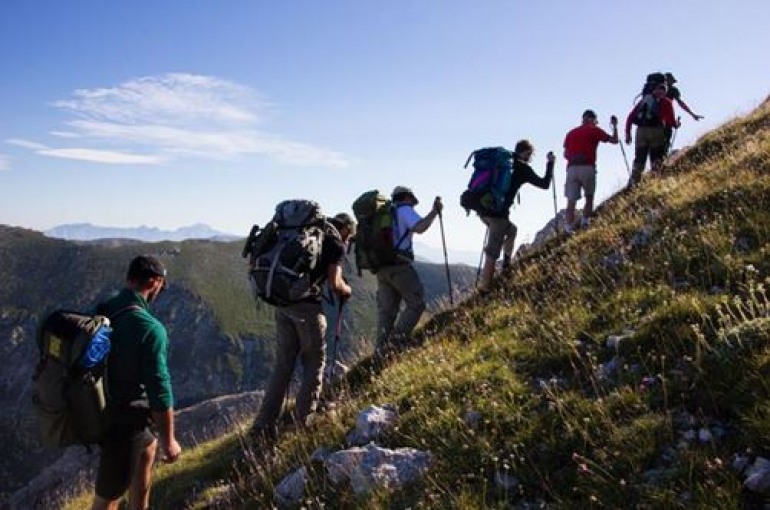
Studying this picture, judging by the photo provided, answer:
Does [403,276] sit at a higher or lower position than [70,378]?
higher

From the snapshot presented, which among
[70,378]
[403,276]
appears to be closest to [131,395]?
[70,378]

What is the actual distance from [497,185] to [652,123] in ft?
23.8

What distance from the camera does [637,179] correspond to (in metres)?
18.1

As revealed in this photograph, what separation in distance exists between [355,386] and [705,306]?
5725mm

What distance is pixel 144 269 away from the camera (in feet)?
23.6

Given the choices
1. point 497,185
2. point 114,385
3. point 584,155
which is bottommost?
point 114,385

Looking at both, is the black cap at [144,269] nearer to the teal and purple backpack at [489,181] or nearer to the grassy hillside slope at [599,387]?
the grassy hillside slope at [599,387]

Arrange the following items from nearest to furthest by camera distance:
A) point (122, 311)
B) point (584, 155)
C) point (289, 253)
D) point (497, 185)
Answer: point (122, 311) < point (289, 253) < point (497, 185) < point (584, 155)

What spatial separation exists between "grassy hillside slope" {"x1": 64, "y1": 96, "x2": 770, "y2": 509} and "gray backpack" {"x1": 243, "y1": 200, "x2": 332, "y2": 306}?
69.7 inches

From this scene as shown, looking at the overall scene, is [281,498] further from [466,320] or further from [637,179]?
[637,179]

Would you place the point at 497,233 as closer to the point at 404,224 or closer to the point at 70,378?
the point at 404,224

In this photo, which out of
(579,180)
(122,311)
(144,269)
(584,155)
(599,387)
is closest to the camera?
(599,387)

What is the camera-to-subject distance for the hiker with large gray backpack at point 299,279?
890 cm

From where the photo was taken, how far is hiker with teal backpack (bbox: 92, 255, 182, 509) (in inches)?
266
